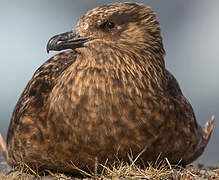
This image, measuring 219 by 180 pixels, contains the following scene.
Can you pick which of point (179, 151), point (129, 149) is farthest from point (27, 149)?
point (179, 151)

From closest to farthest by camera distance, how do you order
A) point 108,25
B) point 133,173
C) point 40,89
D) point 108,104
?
point 133,173 → point 108,104 → point 108,25 → point 40,89

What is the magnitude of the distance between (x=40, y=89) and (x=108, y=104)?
1049 millimetres

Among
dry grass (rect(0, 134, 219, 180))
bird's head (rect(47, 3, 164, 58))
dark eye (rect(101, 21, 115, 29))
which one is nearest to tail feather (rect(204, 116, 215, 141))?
dry grass (rect(0, 134, 219, 180))

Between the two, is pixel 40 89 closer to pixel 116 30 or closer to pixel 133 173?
pixel 116 30

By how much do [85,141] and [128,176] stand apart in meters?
0.54

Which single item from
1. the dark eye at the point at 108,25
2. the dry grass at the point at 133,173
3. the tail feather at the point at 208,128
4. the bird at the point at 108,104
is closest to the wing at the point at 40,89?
the bird at the point at 108,104

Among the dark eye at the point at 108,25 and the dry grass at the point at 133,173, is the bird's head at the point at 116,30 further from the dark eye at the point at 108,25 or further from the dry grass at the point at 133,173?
the dry grass at the point at 133,173

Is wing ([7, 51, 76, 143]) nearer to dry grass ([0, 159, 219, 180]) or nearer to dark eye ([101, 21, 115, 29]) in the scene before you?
dry grass ([0, 159, 219, 180])

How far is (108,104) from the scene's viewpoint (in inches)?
178

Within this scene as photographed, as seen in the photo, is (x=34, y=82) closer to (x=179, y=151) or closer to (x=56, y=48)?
(x=56, y=48)

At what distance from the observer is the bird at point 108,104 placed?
4531mm

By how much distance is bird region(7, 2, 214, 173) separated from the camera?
178 inches

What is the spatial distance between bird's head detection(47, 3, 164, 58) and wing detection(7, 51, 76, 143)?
0.66 m

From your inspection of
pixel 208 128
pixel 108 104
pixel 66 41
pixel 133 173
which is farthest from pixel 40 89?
pixel 208 128
